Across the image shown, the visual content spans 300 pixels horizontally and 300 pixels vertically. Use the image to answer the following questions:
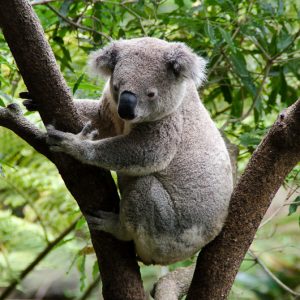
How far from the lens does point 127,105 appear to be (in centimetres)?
274

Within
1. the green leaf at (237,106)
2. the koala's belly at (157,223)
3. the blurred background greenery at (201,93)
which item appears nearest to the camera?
the koala's belly at (157,223)

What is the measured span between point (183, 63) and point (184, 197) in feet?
2.70

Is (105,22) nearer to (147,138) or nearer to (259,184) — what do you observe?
(147,138)

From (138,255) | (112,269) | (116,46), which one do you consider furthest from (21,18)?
(138,255)

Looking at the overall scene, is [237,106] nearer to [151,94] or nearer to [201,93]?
[201,93]

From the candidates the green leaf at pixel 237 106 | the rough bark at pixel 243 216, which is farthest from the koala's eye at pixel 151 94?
the green leaf at pixel 237 106

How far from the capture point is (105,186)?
2.79m

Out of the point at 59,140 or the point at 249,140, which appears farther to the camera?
the point at 249,140

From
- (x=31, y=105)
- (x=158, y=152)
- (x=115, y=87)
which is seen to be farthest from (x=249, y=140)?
(x=31, y=105)

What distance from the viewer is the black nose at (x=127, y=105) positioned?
2.74 meters

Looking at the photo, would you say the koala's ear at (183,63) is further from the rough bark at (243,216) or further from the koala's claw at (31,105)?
the koala's claw at (31,105)

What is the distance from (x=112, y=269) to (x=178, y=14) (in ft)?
6.76

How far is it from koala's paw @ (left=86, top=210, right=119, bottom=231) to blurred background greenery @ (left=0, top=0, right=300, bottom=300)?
87 cm

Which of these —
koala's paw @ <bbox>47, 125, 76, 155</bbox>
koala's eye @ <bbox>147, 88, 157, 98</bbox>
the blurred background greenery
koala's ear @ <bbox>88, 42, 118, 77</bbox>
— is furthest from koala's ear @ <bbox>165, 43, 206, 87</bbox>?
koala's paw @ <bbox>47, 125, 76, 155</bbox>
